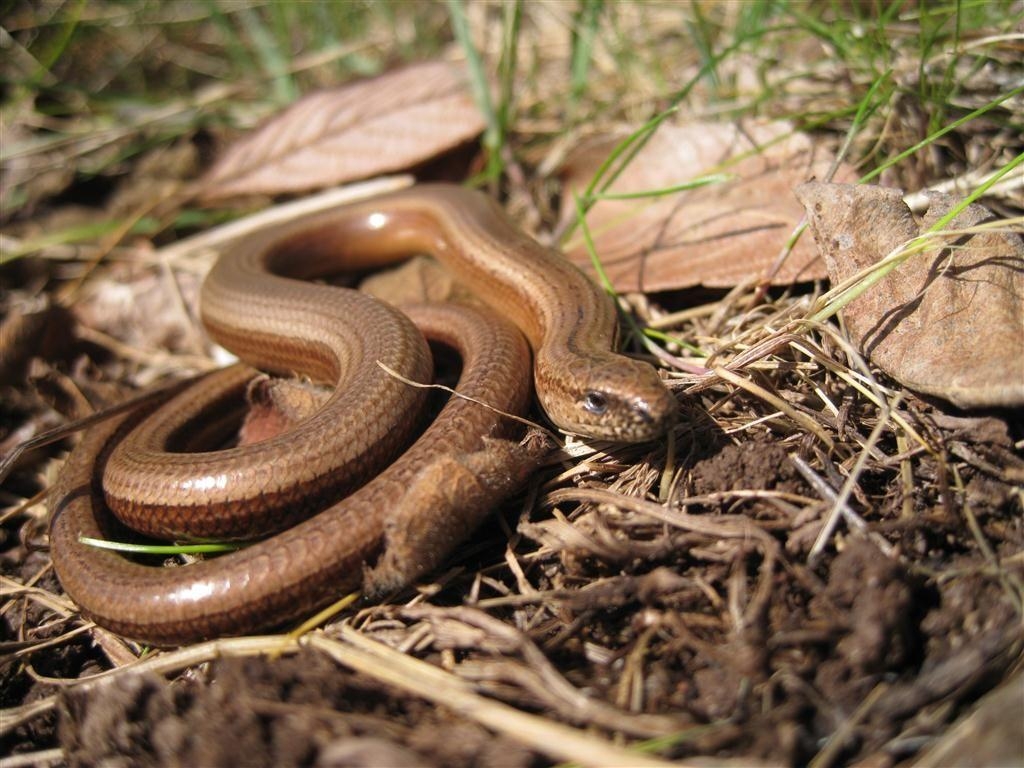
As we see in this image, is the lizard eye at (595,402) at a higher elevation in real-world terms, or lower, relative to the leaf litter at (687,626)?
higher

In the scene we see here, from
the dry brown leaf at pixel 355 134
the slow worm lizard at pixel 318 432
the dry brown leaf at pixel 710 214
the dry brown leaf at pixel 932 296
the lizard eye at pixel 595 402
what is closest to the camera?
the dry brown leaf at pixel 932 296

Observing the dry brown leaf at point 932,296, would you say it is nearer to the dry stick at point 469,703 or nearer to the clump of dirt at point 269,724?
the dry stick at point 469,703

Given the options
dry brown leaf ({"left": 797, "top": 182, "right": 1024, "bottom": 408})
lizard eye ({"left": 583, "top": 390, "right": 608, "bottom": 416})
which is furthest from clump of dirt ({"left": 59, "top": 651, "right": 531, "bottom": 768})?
dry brown leaf ({"left": 797, "top": 182, "right": 1024, "bottom": 408})

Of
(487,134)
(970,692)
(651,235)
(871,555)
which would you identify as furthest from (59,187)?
(970,692)

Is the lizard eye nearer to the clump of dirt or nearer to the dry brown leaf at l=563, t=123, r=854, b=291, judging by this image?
the dry brown leaf at l=563, t=123, r=854, b=291

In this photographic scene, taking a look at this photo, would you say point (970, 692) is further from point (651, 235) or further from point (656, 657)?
point (651, 235)

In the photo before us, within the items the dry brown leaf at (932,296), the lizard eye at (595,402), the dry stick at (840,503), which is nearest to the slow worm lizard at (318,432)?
the lizard eye at (595,402)

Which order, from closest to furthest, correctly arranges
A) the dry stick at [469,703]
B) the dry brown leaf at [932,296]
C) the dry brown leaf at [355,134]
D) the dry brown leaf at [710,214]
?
the dry stick at [469,703] < the dry brown leaf at [932,296] < the dry brown leaf at [710,214] < the dry brown leaf at [355,134]
